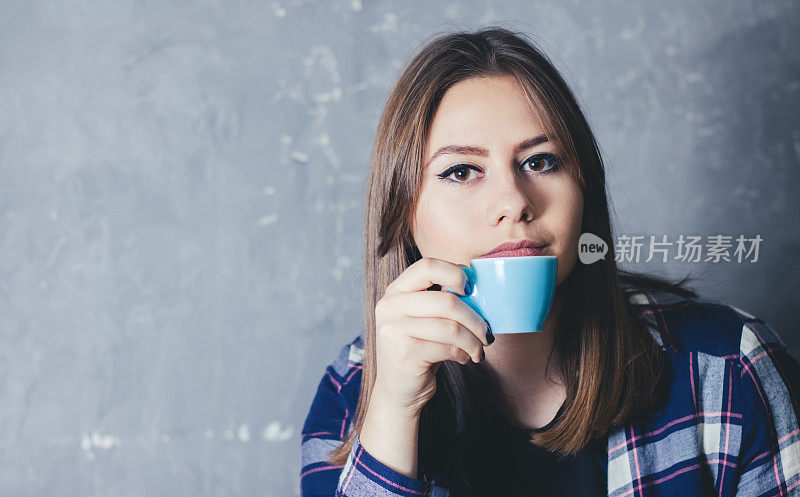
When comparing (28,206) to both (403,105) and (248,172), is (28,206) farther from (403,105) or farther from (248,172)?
(403,105)

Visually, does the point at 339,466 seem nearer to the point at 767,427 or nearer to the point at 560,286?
the point at 560,286

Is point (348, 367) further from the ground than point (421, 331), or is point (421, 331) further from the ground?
point (421, 331)

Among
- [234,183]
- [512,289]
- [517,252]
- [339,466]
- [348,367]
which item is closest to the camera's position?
[512,289]

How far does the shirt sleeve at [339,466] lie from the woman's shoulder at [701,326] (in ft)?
1.86

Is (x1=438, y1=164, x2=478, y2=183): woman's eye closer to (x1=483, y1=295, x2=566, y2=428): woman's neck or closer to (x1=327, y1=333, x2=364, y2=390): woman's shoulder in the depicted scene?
(x1=483, y1=295, x2=566, y2=428): woman's neck

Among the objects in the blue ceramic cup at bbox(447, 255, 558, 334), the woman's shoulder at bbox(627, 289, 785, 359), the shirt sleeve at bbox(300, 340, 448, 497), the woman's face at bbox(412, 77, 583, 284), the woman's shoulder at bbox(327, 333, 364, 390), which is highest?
the woman's face at bbox(412, 77, 583, 284)

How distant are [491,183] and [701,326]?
1.89 feet

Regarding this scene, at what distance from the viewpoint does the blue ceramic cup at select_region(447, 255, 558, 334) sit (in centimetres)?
86

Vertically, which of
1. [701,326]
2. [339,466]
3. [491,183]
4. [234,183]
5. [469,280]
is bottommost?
[339,466]

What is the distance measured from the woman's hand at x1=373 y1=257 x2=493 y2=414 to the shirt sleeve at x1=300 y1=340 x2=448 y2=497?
0.12m

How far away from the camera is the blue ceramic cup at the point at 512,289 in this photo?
2.84ft

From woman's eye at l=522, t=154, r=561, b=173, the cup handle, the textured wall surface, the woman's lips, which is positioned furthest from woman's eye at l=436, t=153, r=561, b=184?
the textured wall surface

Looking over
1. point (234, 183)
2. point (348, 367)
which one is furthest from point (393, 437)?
point (234, 183)

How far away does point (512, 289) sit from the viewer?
2.87 ft
